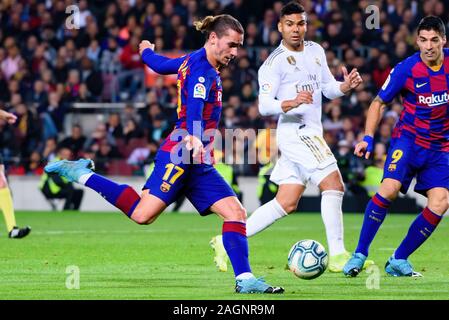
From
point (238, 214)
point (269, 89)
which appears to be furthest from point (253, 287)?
point (269, 89)

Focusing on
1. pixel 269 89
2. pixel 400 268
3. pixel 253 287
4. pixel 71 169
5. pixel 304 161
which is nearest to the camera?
pixel 253 287

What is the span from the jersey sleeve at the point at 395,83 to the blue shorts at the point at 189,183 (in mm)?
2065

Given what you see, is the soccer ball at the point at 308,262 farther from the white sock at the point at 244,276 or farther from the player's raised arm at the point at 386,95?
the player's raised arm at the point at 386,95

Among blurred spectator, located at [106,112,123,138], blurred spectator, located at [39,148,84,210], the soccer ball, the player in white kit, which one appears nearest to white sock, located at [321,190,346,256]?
the player in white kit

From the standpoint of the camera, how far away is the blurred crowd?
21.6 metres

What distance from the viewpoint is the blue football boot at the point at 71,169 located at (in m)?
9.25

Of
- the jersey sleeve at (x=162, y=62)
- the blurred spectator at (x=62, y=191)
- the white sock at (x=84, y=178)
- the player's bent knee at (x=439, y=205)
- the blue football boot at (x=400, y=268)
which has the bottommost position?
the blurred spectator at (x=62, y=191)

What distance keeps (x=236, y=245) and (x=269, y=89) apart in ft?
7.08

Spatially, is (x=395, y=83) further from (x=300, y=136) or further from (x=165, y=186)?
(x=165, y=186)

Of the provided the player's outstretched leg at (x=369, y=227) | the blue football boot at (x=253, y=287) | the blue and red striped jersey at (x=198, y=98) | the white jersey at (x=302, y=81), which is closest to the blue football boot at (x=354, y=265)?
the player's outstretched leg at (x=369, y=227)

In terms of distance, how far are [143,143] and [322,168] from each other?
11918 millimetres

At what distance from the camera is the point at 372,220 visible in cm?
1011

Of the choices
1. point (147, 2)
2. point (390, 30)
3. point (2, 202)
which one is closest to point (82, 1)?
point (147, 2)

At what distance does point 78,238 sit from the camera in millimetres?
14422
